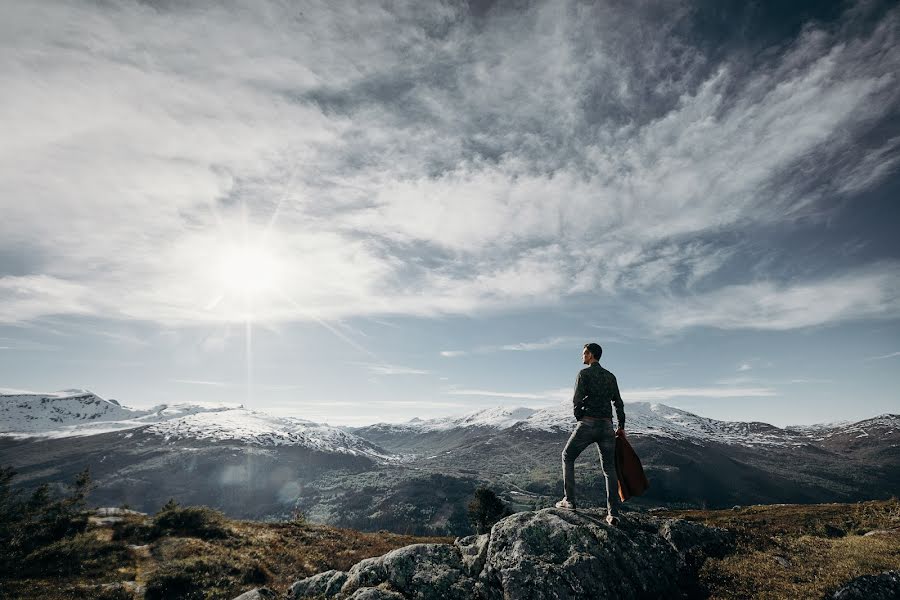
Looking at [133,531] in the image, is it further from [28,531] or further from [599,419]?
[599,419]

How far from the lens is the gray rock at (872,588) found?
9.55m

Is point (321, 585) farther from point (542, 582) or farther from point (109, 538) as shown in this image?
point (109, 538)

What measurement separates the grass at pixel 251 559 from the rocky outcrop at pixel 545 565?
1.17 meters

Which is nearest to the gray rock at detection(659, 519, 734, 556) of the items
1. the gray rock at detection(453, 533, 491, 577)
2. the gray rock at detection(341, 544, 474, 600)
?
the gray rock at detection(453, 533, 491, 577)

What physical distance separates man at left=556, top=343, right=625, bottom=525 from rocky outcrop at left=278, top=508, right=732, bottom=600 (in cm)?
116

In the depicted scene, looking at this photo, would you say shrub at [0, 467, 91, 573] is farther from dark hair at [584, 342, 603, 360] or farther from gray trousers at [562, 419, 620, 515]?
dark hair at [584, 342, 603, 360]

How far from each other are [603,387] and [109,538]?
24457 millimetres

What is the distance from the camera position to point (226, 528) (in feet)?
78.1

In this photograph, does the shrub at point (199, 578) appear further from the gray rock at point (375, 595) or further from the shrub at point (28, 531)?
the gray rock at point (375, 595)

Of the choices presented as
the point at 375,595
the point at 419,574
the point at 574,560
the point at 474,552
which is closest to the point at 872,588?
the point at 574,560

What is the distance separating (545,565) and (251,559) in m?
16.2

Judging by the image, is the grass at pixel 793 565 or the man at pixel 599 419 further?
the man at pixel 599 419

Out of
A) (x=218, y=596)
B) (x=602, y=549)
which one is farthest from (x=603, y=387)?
(x=218, y=596)

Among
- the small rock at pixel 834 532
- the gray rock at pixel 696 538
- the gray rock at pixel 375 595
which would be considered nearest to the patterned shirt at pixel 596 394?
the gray rock at pixel 696 538
